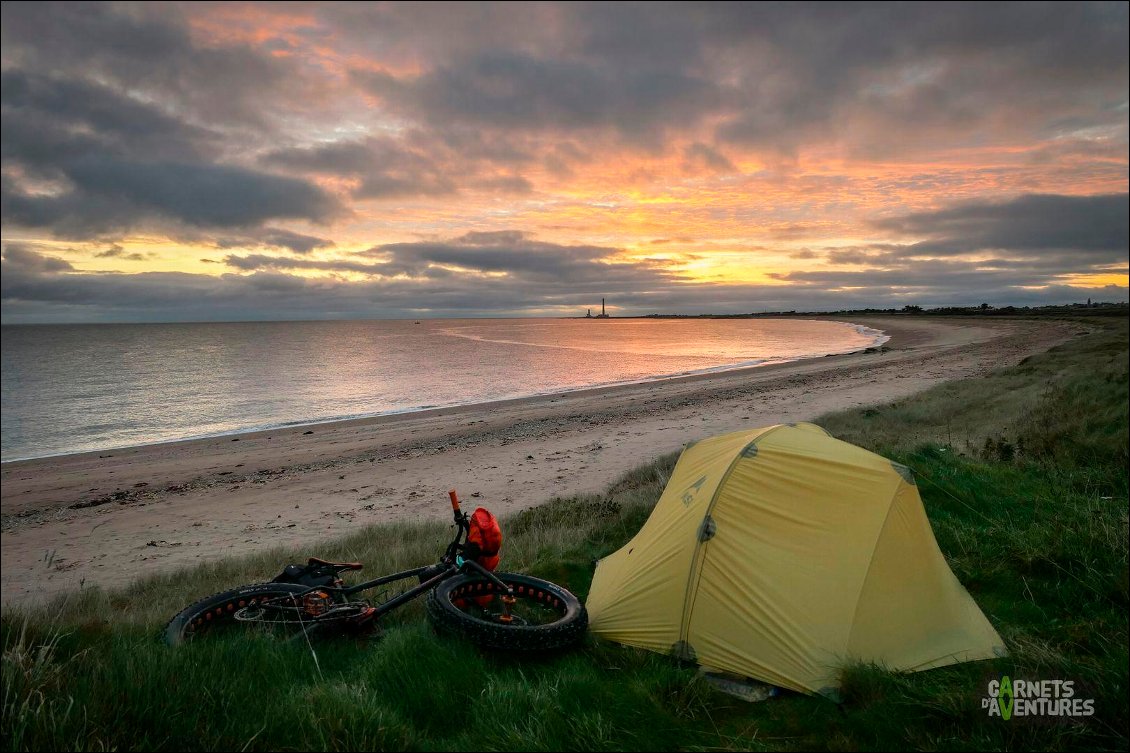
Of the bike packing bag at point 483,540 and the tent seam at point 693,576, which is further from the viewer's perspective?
the bike packing bag at point 483,540

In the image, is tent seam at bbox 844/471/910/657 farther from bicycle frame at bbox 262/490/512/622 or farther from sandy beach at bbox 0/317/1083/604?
sandy beach at bbox 0/317/1083/604

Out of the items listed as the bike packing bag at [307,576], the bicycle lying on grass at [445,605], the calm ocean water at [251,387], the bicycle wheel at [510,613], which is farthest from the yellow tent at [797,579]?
the calm ocean water at [251,387]

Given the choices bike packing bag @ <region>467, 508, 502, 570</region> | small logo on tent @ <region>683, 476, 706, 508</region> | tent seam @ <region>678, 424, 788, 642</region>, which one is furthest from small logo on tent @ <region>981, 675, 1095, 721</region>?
bike packing bag @ <region>467, 508, 502, 570</region>

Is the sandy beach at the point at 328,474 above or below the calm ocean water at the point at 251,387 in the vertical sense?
below

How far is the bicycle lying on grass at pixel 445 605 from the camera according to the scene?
17.1 ft

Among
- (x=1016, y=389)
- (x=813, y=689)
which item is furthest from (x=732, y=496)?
(x=1016, y=389)

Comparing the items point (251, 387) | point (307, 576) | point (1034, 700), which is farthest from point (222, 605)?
point (251, 387)

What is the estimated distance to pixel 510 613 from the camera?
6.48 m

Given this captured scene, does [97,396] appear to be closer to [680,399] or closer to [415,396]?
[415,396]

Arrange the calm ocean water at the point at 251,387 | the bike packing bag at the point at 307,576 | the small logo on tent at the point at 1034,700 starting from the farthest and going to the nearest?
1. the calm ocean water at the point at 251,387
2. the bike packing bag at the point at 307,576
3. the small logo on tent at the point at 1034,700

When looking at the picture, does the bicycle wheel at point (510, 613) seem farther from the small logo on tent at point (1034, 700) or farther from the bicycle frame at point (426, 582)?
the small logo on tent at point (1034, 700)

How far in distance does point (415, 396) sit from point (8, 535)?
25.2 metres

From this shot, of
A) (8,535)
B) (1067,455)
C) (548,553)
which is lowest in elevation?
(8,535)

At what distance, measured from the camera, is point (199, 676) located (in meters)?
3.81
